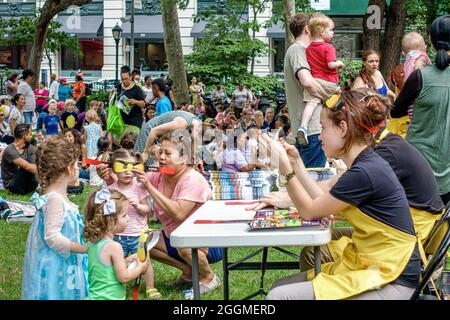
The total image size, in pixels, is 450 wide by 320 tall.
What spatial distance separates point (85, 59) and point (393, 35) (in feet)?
105

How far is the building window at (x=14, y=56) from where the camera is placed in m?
49.5

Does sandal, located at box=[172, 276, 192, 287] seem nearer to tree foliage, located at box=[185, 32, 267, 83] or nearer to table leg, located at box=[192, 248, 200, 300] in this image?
table leg, located at box=[192, 248, 200, 300]

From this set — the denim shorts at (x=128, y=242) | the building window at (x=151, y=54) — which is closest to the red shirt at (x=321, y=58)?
the denim shorts at (x=128, y=242)

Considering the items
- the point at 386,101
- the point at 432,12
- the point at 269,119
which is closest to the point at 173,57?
the point at 269,119

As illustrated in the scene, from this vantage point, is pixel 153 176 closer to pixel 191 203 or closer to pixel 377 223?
pixel 191 203

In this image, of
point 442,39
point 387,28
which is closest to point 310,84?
point 442,39

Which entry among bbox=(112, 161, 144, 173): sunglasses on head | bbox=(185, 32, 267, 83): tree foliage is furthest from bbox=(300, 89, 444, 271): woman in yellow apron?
bbox=(185, 32, 267, 83): tree foliage

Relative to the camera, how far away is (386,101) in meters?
4.00

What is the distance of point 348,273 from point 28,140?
9.36m

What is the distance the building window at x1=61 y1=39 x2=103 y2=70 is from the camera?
4731 cm

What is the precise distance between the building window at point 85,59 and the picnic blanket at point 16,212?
38.0 metres

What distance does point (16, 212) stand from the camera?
9.70 meters

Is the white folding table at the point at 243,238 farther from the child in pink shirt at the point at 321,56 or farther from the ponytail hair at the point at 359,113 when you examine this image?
the child in pink shirt at the point at 321,56
